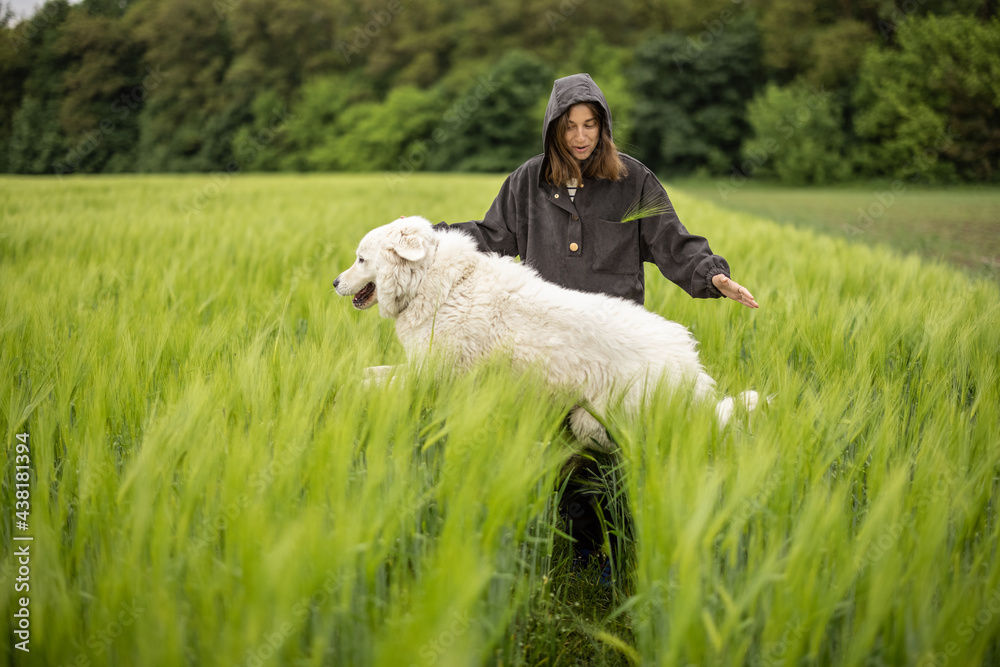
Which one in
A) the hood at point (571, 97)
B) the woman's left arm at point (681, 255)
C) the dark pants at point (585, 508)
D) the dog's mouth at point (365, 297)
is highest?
the hood at point (571, 97)

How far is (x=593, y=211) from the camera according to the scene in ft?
10.4

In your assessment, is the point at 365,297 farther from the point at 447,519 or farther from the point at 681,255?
the point at 447,519

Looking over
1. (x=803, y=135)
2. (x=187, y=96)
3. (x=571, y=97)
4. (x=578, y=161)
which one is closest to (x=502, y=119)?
(x=803, y=135)

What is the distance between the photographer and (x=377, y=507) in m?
1.33

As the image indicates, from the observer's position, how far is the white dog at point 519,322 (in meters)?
2.33

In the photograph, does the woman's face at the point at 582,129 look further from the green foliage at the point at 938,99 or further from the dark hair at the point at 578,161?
the green foliage at the point at 938,99

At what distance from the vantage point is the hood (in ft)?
9.72

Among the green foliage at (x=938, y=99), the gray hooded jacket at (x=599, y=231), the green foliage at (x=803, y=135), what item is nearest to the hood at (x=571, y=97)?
the gray hooded jacket at (x=599, y=231)

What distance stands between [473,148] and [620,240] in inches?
1712

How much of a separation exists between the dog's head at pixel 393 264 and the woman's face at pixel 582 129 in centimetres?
91

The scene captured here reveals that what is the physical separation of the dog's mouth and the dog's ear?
330mm

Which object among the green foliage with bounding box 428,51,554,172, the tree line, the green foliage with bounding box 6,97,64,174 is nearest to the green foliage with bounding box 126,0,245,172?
the tree line

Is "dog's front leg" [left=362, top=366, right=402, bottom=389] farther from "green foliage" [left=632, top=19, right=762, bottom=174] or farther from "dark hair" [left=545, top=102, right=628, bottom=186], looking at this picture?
"green foliage" [left=632, top=19, right=762, bottom=174]

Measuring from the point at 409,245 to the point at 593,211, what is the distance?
105 centimetres
